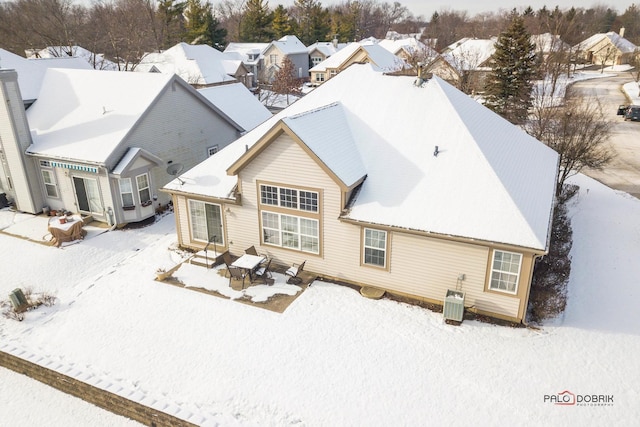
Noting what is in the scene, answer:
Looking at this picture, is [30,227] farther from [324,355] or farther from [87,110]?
[324,355]

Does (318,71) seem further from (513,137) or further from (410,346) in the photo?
(410,346)

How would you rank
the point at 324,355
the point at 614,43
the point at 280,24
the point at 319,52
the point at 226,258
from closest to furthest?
the point at 324,355, the point at 226,258, the point at 319,52, the point at 614,43, the point at 280,24

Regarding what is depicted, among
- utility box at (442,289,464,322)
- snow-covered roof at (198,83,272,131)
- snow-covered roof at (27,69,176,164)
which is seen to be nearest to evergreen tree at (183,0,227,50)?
snow-covered roof at (198,83,272,131)

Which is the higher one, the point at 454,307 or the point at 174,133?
the point at 174,133

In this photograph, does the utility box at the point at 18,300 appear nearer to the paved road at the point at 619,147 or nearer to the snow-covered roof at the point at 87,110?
the snow-covered roof at the point at 87,110

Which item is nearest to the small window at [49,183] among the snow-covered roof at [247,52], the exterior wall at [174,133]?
the exterior wall at [174,133]

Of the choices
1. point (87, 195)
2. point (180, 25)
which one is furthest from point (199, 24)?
point (87, 195)
